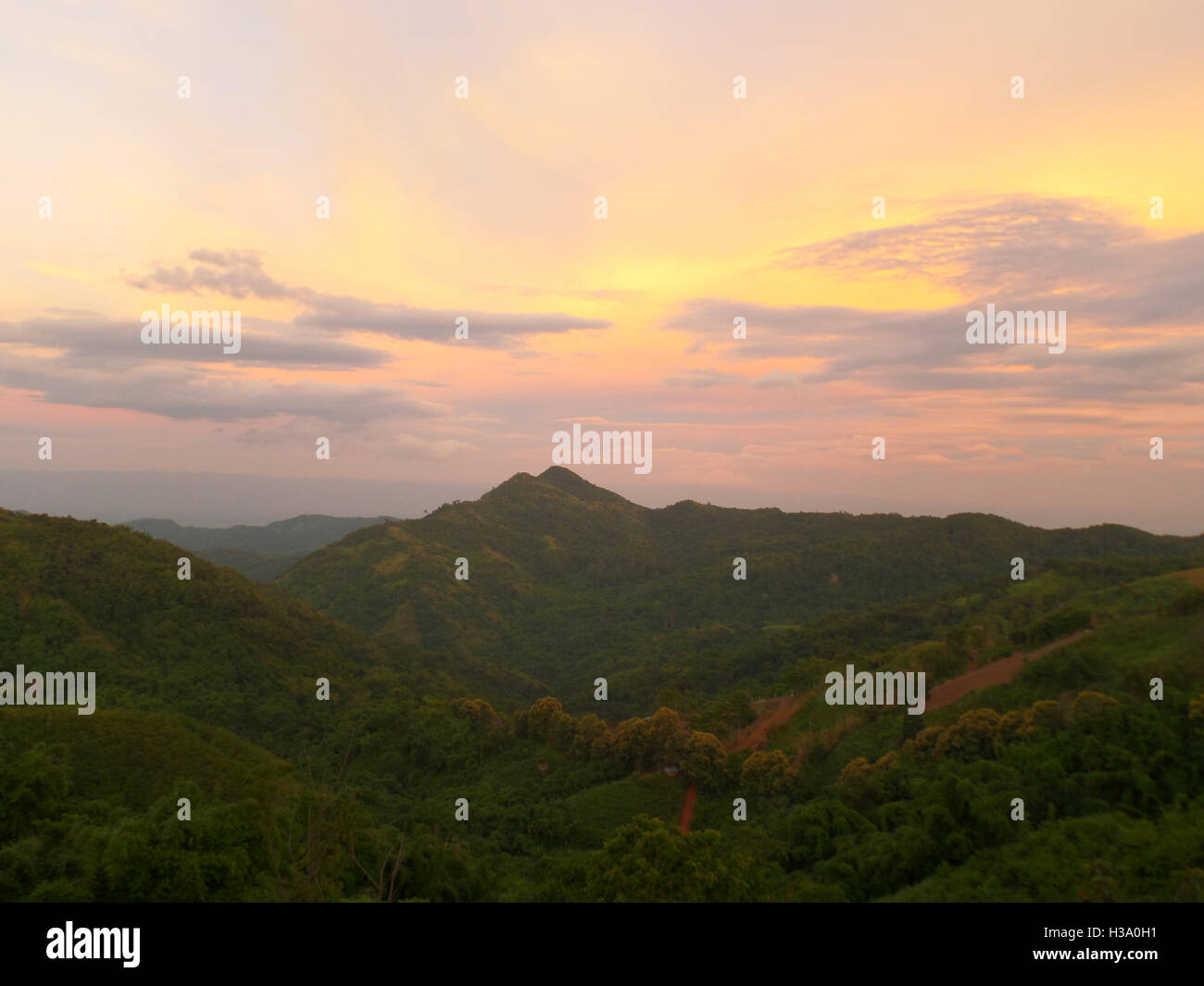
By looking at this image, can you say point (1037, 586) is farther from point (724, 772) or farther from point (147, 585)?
point (147, 585)

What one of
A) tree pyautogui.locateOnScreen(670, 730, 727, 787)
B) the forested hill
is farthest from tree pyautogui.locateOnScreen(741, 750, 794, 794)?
the forested hill

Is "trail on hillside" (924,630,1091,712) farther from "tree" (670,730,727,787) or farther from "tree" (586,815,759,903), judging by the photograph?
"tree" (586,815,759,903)

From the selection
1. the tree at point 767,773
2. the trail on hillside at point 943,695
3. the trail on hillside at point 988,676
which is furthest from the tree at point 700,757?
the trail on hillside at point 988,676

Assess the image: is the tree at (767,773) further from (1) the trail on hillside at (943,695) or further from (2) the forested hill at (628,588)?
(2) the forested hill at (628,588)

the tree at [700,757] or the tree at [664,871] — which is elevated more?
the tree at [664,871]
